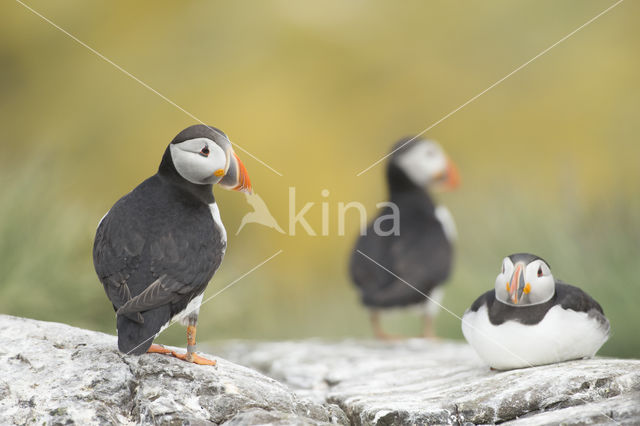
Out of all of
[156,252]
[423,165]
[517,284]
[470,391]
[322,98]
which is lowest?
[470,391]

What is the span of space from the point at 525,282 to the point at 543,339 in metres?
0.25

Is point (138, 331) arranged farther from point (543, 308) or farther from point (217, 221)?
point (543, 308)

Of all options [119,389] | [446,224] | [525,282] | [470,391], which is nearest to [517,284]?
[525,282]

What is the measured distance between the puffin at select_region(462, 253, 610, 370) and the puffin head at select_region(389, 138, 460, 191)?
332 cm

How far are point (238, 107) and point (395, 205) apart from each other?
477cm

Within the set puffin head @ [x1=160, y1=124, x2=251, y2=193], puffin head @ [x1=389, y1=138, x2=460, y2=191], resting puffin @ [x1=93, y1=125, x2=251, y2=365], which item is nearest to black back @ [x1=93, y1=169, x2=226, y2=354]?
resting puffin @ [x1=93, y1=125, x2=251, y2=365]

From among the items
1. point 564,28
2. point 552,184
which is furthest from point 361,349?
point 564,28

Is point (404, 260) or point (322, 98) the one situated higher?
point (322, 98)

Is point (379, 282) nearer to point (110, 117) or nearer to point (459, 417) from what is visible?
point (459, 417)

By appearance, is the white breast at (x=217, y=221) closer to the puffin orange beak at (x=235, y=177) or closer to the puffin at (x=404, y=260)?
the puffin orange beak at (x=235, y=177)

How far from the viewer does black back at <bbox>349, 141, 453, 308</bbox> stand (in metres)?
5.85

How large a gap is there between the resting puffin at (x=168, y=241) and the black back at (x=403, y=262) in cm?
278

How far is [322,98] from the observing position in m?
11.4

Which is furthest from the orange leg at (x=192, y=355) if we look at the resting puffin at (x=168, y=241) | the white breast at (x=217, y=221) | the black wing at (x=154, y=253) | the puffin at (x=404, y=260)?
the puffin at (x=404, y=260)
